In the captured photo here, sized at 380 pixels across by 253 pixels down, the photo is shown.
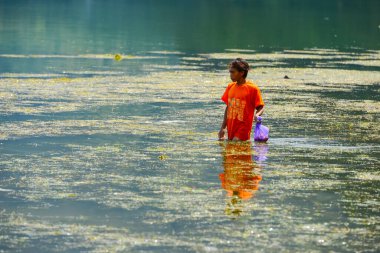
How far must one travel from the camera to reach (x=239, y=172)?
10.1 metres

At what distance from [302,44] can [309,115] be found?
1848cm

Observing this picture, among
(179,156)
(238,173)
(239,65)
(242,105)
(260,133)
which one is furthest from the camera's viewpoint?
(260,133)

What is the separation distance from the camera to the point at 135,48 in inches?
1154

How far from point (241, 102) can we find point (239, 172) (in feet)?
6.34

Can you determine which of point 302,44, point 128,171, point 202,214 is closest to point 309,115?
point 128,171

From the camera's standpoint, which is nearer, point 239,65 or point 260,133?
point 239,65

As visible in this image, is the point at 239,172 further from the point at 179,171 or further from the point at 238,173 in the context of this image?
the point at 179,171

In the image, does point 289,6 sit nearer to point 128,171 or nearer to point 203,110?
point 203,110

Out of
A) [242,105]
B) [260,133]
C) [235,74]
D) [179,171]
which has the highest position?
[235,74]

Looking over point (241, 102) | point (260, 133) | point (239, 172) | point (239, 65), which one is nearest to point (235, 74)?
point (239, 65)

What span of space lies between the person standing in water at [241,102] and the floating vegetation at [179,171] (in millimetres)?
176

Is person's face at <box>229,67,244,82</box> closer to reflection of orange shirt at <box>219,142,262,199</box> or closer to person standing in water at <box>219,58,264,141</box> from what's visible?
person standing in water at <box>219,58,264,141</box>

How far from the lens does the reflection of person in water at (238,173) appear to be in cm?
891

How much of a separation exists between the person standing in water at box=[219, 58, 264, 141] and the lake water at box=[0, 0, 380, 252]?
20 cm
